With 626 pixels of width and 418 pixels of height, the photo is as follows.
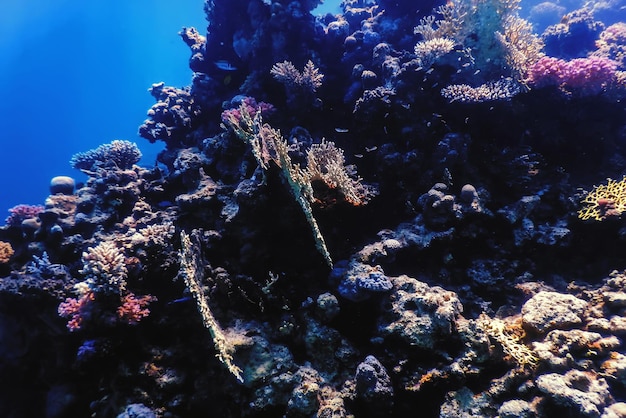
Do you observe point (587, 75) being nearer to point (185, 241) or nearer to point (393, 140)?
point (393, 140)

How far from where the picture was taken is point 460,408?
3.21 meters

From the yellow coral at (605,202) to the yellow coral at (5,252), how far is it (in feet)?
30.0

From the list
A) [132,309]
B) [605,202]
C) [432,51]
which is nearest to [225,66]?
[432,51]

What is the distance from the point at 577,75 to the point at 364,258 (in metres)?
4.87

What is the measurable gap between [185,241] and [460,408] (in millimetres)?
3361

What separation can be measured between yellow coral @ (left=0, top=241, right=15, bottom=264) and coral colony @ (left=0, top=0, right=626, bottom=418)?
2.0 inches

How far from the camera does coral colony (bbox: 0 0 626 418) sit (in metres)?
3.45

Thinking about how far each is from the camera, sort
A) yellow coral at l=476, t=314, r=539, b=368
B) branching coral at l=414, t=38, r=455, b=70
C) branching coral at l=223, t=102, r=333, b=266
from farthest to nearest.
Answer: branching coral at l=414, t=38, r=455, b=70 < branching coral at l=223, t=102, r=333, b=266 < yellow coral at l=476, t=314, r=539, b=368

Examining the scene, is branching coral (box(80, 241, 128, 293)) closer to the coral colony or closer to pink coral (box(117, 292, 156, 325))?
the coral colony

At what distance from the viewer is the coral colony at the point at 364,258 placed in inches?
136

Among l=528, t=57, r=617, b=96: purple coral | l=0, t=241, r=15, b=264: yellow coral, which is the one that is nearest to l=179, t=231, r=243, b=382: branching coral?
l=0, t=241, r=15, b=264: yellow coral

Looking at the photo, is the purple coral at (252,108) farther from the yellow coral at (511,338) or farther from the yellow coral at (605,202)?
the yellow coral at (605,202)

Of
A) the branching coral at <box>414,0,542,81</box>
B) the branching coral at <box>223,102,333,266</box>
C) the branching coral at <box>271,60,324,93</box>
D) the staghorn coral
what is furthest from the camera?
the staghorn coral

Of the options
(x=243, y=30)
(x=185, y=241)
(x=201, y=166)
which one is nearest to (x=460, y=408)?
(x=185, y=241)
